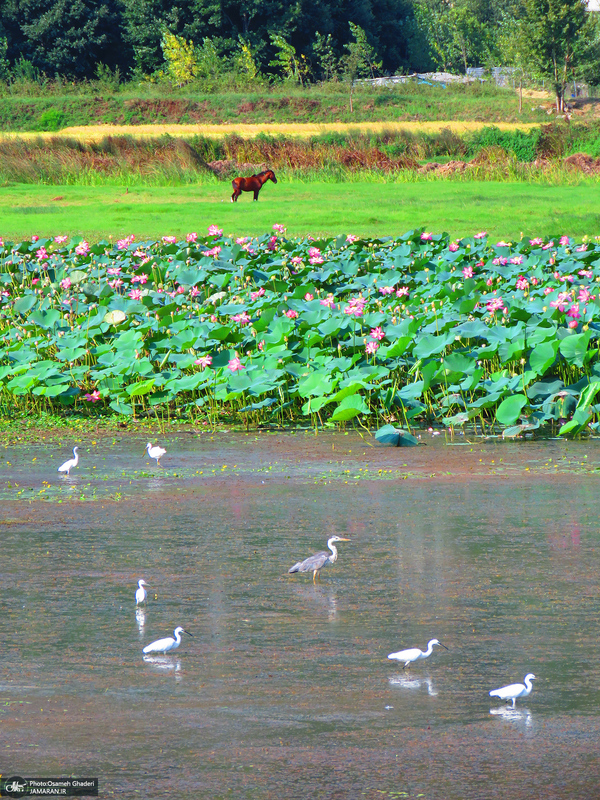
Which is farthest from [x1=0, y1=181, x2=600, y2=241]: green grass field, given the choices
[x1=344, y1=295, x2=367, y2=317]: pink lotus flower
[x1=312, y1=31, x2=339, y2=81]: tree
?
[x1=312, y1=31, x2=339, y2=81]: tree

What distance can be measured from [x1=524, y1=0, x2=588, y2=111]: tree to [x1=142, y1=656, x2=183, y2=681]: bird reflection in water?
189 feet

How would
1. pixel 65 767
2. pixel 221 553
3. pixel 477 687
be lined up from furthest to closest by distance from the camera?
1. pixel 221 553
2. pixel 477 687
3. pixel 65 767

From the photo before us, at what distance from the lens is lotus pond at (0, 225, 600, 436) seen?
781cm

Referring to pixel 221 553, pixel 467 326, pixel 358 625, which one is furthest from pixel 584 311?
pixel 358 625

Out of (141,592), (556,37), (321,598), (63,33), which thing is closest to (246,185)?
(321,598)

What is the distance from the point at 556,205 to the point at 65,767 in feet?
67.7

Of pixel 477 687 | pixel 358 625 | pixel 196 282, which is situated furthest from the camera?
pixel 196 282

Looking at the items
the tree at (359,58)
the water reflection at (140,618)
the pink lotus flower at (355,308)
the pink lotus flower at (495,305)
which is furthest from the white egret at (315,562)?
the tree at (359,58)

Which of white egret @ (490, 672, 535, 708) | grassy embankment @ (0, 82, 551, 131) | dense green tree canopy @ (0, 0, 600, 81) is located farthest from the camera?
dense green tree canopy @ (0, 0, 600, 81)

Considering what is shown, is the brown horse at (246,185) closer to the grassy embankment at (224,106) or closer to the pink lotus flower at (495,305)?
the pink lotus flower at (495,305)

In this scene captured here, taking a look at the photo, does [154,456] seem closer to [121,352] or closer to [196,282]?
[121,352]

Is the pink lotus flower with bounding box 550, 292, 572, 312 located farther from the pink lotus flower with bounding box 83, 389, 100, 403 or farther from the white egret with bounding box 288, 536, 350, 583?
the white egret with bounding box 288, 536, 350, 583

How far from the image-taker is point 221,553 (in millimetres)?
5125

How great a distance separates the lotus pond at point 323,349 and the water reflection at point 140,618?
10.8 feet
